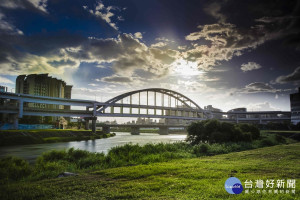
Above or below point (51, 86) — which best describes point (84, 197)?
below

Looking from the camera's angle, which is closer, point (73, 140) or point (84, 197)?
point (84, 197)

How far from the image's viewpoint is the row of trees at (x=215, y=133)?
82.2 ft

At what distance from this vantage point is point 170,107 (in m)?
94.9

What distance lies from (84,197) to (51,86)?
328ft

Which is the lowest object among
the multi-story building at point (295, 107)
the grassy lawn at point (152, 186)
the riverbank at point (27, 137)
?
the riverbank at point (27, 137)

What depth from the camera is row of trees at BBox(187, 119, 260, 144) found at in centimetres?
2505

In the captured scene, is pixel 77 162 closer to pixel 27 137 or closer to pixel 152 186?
pixel 152 186

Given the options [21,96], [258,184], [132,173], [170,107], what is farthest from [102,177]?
[170,107]

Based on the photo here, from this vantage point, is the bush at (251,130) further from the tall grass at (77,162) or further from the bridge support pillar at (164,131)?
the bridge support pillar at (164,131)

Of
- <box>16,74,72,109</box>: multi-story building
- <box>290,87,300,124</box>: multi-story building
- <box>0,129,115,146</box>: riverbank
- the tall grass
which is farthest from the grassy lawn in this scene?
<box>290,87,300,124</box>: multi-story building

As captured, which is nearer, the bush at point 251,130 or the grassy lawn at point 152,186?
the grassy lawn at point 152,186

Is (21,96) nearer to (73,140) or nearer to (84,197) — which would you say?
(73,140)

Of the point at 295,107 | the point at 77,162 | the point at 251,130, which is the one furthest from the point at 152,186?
the point at 295,107

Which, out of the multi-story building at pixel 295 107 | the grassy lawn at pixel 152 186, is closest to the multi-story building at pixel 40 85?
the grassy lawn at pixel 152 186
